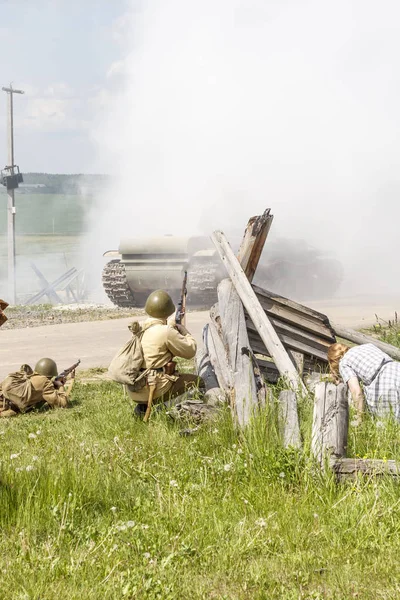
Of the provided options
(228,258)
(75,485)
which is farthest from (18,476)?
(228,258)

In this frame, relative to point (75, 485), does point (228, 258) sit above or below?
above

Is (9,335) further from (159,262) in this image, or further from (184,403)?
(184,403)

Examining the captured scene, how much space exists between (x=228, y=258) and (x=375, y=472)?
142 inches

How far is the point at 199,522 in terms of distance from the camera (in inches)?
194

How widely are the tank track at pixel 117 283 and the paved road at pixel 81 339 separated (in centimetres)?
426

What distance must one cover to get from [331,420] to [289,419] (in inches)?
23.5

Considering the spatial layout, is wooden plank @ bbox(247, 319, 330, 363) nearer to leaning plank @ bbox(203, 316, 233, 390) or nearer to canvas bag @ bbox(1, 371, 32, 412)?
leaning plank @ bbox(203, 316, 233, 390)

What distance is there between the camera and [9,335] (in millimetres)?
16484

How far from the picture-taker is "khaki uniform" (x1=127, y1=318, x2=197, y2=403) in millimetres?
7758

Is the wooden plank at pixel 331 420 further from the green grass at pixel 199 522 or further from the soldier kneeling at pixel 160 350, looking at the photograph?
the soldier kneeling at pixel 160 350

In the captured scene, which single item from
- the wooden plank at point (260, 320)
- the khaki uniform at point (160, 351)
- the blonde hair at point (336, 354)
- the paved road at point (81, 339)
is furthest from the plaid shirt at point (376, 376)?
the paved road at point (81, 339)

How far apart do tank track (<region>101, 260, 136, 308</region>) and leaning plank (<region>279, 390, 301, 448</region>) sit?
61.2ft

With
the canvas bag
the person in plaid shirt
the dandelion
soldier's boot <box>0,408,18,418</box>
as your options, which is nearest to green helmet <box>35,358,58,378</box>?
the canvas bag

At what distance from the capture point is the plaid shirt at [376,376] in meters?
6.70
